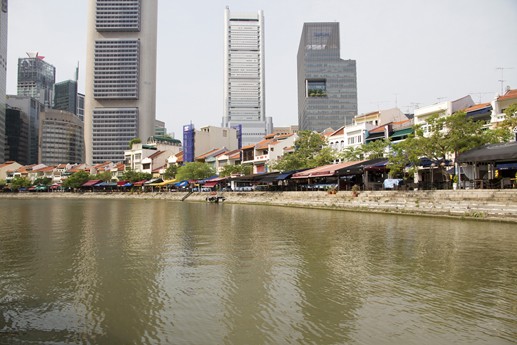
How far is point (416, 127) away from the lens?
3369cm

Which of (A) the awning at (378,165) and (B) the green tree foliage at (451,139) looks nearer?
(B) the green tree foliage at (451,139)

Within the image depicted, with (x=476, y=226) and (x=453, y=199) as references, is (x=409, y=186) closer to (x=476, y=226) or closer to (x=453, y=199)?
(x=453, y=199)

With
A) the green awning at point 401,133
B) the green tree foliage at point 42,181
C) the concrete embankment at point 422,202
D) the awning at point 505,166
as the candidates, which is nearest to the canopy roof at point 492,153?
the awning at point 505,166

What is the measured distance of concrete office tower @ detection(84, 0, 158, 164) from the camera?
547ft

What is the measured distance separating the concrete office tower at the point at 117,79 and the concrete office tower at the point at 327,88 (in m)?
74.9

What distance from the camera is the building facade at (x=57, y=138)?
165325mm

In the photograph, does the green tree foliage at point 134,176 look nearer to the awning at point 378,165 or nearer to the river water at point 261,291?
the awning at point 378,165

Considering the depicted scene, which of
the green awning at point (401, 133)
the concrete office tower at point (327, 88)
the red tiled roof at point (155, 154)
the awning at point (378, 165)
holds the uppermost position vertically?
the concrete office tower at point (327, 88)

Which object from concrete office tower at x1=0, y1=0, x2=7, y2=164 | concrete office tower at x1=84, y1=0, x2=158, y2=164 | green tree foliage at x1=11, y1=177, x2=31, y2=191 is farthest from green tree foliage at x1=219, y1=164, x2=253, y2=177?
concrete office tower at x1=0, y1=0, x2=7, y2=164

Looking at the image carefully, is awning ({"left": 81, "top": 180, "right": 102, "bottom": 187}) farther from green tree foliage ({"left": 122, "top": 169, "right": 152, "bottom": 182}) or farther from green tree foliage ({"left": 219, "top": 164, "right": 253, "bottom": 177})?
green tree foliage ({"left": 219, "top": 164, "right": 253, "bottom": 177})

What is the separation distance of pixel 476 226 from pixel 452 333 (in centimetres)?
1822

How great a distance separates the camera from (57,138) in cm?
16862

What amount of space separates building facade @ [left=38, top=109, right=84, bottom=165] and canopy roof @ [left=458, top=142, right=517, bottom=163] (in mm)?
174292

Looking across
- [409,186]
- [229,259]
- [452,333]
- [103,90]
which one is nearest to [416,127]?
[409,186]
